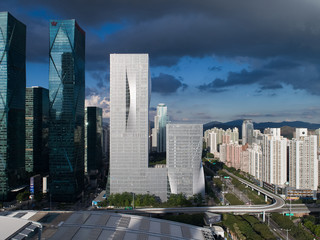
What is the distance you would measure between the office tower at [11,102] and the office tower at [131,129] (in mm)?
13859

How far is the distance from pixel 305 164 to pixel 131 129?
2617 cm

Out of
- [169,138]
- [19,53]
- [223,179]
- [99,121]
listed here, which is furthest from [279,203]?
[19,53]

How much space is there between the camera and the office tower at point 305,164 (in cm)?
3791

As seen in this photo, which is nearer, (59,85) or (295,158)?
(59,85)

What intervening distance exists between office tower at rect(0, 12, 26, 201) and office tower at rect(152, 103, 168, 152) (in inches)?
2220

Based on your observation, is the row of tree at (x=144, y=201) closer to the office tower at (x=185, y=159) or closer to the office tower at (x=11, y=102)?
the office tower at (x=185, y=159)

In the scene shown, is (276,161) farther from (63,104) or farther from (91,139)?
(63,104)

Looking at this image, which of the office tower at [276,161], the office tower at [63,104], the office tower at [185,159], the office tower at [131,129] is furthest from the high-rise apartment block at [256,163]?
the office tower at [63,104]

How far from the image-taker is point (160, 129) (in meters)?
94.0

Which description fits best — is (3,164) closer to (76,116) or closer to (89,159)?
(76,116)

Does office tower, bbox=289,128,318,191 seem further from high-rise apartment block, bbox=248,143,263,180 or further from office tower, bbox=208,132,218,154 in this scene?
office tower, bbox=208,132,218,154

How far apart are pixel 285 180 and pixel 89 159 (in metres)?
33.4

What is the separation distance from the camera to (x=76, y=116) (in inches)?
1428

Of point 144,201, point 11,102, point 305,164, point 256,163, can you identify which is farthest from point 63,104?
point 305,164
